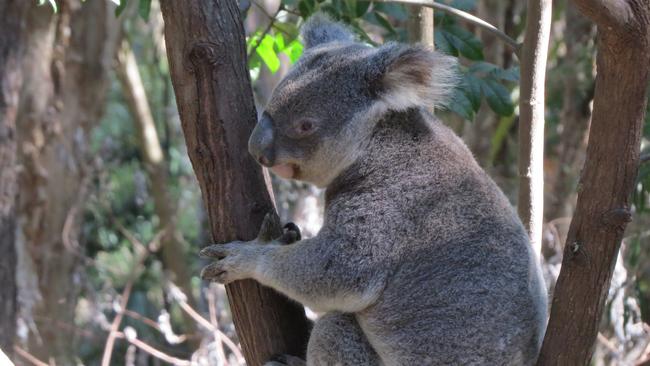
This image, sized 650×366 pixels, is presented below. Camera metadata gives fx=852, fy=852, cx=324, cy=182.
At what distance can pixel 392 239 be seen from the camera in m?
2.72

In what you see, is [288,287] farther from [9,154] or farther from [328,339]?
[9,154]

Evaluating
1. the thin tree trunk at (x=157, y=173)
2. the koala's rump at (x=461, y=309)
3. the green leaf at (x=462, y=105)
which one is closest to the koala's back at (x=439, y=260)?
the koala's rump at (x=461, y=309)

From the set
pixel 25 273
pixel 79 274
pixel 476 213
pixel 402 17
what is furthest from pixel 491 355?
pixel 79 274

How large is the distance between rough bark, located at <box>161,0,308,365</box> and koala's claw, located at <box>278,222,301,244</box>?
5.4 inches

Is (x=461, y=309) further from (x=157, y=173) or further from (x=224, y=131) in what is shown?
(x=157, y=173)

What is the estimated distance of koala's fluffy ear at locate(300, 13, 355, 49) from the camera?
3.31 m

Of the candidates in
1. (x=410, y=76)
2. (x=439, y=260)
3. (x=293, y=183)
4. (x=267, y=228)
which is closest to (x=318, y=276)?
(x=267, y=228)

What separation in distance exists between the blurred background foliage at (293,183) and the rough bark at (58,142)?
189 mm

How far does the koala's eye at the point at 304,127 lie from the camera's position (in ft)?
9.33

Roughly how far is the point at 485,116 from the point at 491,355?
618 cm

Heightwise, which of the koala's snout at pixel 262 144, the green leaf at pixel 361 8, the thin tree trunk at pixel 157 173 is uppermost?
the green leaf at pixel 361 8

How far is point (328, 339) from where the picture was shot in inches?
106

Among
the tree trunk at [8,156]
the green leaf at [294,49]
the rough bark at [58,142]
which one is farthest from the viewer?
the rough bark at [58,142]

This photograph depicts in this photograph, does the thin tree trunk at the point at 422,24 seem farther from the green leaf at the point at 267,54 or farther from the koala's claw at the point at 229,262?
the koala's claw at the point at 229,262
